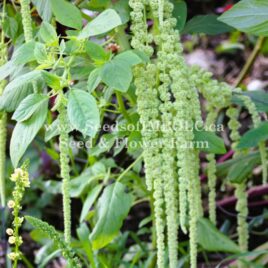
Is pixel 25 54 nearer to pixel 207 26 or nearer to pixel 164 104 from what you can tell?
pixel 164 104

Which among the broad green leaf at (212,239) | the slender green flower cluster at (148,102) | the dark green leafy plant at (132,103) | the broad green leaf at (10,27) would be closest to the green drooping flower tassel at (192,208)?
the dark green leafy plant at (132,103)

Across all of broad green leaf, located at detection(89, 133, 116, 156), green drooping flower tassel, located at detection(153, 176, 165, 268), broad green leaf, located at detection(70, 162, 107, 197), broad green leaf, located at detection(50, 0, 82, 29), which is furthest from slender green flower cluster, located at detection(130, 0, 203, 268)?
broad green leaf, located at detection(70, 162, 107, 197)

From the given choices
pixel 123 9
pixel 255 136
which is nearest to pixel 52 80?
pixel 123 9

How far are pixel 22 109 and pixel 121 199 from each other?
44 cm

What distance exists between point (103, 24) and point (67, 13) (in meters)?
0.14

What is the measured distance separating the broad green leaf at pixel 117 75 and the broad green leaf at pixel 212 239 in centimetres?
66

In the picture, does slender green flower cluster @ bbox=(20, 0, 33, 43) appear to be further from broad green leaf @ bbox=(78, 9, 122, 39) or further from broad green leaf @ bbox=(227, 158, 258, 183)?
broad green leaf @ bbox=(227, 158, 258, 183)

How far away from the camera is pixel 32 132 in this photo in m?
0.99

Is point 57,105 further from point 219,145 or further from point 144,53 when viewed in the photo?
point 219,145

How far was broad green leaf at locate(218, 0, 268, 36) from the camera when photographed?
1.11m

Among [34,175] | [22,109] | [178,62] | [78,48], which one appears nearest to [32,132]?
[22,109]

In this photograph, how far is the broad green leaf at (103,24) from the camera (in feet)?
3.04

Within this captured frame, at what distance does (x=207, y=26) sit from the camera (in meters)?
1.39

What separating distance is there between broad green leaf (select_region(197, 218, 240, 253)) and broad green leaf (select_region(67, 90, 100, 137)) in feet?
2.21
